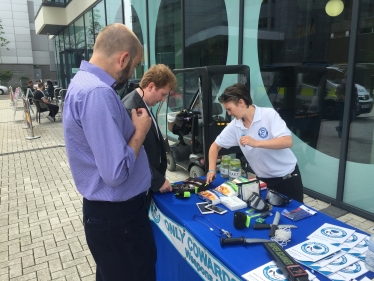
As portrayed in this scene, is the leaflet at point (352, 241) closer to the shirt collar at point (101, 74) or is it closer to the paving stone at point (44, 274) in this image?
the shirt collar at point (101, 74)

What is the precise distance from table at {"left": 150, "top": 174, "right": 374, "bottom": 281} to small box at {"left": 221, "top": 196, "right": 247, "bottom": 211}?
4 cm

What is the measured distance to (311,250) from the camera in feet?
4.72

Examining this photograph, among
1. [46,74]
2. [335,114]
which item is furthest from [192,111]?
[46,74]

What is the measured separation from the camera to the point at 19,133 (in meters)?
9.70

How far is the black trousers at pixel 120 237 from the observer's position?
150 centimetres

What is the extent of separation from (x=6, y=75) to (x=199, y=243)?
1518 inches

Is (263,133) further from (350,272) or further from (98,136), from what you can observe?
(98,136)

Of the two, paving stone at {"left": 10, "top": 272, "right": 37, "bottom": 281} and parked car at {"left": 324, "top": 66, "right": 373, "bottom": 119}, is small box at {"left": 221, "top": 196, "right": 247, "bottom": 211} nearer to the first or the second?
paving stone at {"left": 10, "top": 272, "right": 37, "bottom": 281}

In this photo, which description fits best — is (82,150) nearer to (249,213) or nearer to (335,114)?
(249,213)

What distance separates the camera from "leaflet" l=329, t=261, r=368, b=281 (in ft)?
4.13

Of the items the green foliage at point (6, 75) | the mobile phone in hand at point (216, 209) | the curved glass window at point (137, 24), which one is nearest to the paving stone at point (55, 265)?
the mobile phone in hand at point (216, 209)

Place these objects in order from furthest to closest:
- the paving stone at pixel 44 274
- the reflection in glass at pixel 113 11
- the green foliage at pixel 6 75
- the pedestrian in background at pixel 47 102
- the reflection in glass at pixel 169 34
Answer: the green foliage at pixel 6 75
the pedestrian in background at pixel 47 102
the reflection in glass at pixel 113 11
the reflection in glass at pixel 169 34
the paving stone at pixel 44 274

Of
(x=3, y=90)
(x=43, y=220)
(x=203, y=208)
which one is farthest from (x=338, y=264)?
(x=3, y=90)

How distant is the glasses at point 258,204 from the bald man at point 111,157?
2.19ft
